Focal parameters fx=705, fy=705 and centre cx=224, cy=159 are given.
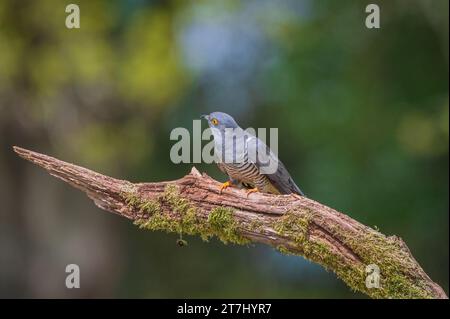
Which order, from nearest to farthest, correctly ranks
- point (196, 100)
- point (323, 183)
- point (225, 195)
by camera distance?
point (225, 195) < point (323, 183) < point (196, 100)

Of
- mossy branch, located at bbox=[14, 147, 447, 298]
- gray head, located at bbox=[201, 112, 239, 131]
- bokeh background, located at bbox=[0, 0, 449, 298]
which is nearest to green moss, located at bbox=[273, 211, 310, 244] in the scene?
mossy branch, located at bbox=[14, 147, 447, 298]

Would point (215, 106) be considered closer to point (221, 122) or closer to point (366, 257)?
point (221, 122)

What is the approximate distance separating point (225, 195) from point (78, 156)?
6.69 metres

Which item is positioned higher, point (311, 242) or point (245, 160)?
point (245, 160)

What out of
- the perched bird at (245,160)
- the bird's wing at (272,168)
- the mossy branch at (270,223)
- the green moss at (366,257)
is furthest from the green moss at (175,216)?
the bird's wing at (272,168)

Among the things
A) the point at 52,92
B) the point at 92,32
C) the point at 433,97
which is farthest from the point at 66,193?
the point at 433,97

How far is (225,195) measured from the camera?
536 cm

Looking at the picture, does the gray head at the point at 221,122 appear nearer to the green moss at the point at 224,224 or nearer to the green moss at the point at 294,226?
the green moss at the point at 224,224

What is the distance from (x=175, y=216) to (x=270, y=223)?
0.74m

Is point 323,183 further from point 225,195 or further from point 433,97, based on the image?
point 225,195

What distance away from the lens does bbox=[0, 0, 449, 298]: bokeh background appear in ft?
34.9

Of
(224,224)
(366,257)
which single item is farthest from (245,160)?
(366,257)

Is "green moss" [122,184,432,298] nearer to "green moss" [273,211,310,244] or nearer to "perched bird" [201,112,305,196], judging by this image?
"green moss" [273,211,310,244]

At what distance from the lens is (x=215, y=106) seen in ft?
40.4
